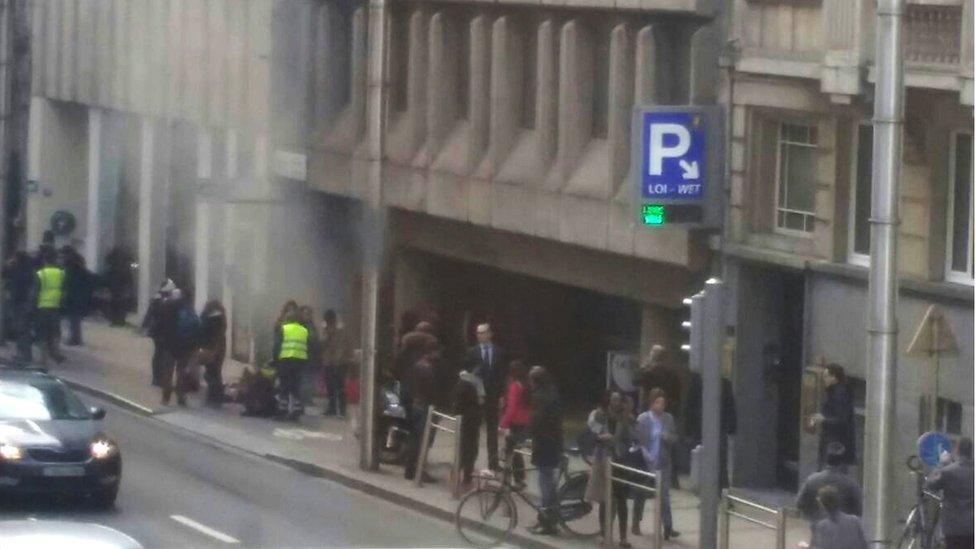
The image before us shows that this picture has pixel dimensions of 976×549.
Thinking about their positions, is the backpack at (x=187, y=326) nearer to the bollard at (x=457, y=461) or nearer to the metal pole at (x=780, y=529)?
the bollard at (x=457, y=461)

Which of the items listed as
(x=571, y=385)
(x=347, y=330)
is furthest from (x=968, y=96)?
(x=347, y=330)

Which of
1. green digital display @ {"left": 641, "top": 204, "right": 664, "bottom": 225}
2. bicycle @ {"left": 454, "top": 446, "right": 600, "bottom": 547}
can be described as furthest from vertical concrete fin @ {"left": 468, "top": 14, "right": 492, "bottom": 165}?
bicycle @ {"left": 454, "top": 446, "right": 600, "bottom": 547}

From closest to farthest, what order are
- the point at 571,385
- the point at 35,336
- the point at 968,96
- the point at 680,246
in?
1. the point at 968,96
2. the point at 680,246
3. the point at 571,385
4. the point at 35,336

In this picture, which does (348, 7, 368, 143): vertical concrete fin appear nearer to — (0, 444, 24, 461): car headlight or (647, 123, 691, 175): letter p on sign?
(647, 123, 691, 175): letter p on sign

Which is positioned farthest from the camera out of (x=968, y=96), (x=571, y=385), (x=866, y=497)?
(x=571, y=385)

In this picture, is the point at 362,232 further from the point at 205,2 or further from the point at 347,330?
the point at 205,2

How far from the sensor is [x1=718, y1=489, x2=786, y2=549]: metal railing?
17.7m

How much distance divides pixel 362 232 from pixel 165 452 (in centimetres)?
438

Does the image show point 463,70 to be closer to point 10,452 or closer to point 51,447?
point 51,447

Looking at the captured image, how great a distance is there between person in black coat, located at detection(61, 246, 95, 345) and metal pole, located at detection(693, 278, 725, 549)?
17.0 metres

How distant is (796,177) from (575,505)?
462cm

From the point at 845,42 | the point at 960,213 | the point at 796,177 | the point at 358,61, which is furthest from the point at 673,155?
the point at 358,61

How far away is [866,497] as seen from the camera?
17.3 meters

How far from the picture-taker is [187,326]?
99.0ft
